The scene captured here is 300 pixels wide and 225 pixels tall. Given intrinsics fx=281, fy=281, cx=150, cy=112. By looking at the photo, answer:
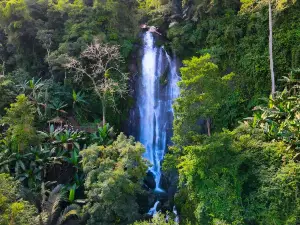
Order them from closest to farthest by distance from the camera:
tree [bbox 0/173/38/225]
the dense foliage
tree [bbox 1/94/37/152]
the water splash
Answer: tree [bbox 0/173/38/225], the dense foliage, tree [bbox 1/94/37/152], the water splash

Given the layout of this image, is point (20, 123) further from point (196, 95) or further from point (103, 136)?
point (196, 95)

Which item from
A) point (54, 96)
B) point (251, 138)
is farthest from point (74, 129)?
point (251, 138)

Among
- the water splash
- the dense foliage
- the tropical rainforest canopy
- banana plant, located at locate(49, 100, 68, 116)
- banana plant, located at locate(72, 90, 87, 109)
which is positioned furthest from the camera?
banana plant, located at locate(72, 90, 87, 109)

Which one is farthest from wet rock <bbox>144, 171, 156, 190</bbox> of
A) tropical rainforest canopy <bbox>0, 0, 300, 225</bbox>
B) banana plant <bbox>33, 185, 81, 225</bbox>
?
banana plant <bbox>33, 185, 81, 225</bbox>

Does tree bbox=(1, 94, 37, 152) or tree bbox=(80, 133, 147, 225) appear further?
tree bbox=(1, 94, 37, 152)

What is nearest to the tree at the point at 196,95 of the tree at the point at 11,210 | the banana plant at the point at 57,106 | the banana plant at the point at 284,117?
the banana plant at the point at 284,117

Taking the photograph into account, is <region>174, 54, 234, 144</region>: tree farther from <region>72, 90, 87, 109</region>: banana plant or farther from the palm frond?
<region>72, 90, 87, 109</region>: banana plant

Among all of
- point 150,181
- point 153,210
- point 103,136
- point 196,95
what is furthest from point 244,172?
point 103,136
